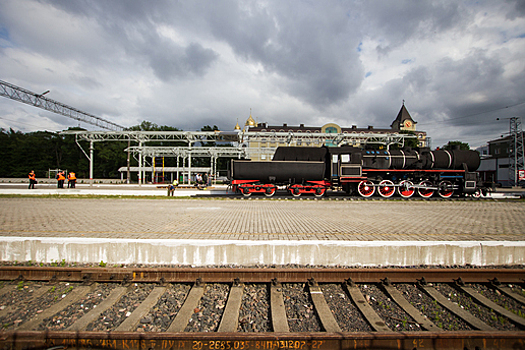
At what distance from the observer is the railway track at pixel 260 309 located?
2.52m

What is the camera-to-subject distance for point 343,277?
12.7ft

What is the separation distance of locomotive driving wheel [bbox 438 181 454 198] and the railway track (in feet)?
44.0

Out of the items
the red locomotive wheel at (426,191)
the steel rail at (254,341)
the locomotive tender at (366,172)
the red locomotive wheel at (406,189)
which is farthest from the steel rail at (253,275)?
the red locomotive wheel at (426,191)

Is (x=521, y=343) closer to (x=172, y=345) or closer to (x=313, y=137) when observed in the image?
(x=172, y=345)

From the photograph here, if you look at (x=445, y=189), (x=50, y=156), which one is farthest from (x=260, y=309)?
(x=50, y=156)

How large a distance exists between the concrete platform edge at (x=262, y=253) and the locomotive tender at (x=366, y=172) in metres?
10.8

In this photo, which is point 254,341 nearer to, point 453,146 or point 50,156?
point 453,146

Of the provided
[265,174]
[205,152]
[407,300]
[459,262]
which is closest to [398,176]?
[265,174]

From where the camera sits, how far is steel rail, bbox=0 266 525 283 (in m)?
3.83

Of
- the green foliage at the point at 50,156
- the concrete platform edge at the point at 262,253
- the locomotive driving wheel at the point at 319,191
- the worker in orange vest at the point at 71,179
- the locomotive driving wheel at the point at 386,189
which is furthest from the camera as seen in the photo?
the green foliage at the point at 50,156

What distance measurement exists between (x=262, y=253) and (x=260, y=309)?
1.25 m

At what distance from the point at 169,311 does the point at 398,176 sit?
16.4 meters

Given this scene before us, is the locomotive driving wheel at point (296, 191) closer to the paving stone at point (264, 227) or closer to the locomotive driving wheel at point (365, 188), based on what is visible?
the locomotive driving wheel at point (365, 188)

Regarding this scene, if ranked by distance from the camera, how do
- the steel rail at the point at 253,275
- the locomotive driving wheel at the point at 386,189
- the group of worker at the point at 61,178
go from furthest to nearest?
the group of worker at the point at 61,178 < the locomotive driving wheel at the point at 386,189 < the steel rail at the point at 253,275
